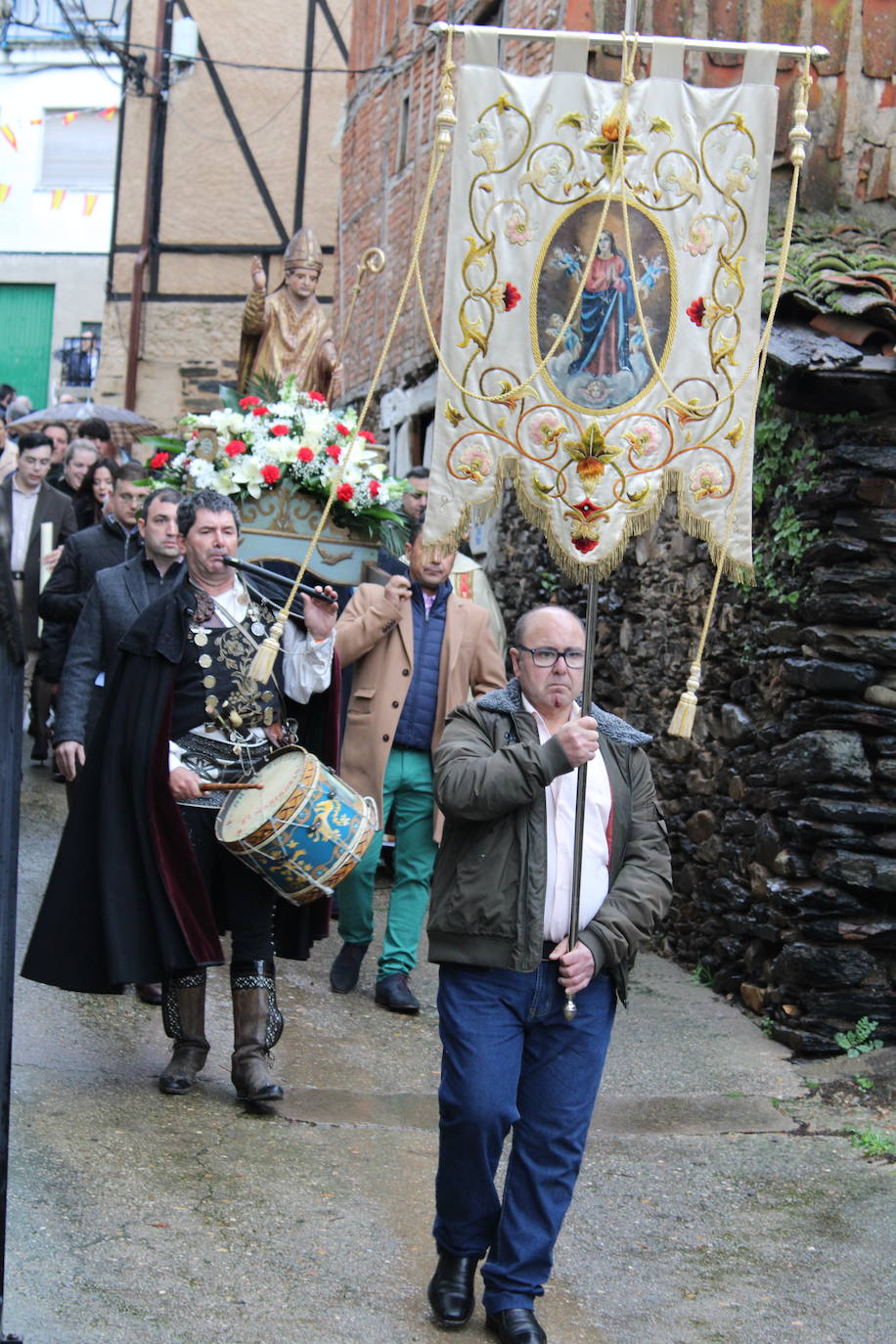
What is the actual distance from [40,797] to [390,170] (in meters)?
7.09

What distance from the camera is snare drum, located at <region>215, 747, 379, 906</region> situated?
5.09 meters

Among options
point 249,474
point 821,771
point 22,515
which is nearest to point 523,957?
point 821,771

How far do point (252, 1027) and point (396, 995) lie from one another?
1.49 metres

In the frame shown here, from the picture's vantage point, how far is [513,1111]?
3.87m

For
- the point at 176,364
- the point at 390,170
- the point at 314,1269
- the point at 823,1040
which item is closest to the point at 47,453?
the point at 390,170

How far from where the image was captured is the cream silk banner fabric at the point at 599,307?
4.80 meters

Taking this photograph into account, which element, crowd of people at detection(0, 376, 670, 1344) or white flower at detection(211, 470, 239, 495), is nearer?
crowd of people at detection(0, 376, 670, 1344)

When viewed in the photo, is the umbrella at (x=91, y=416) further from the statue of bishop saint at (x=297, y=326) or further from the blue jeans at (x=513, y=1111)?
the blue jeans at (x=513, y=1111)

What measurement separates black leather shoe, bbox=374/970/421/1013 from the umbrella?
964 cm

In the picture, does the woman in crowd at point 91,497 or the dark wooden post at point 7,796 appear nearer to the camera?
the dark wooden post at point 7,796

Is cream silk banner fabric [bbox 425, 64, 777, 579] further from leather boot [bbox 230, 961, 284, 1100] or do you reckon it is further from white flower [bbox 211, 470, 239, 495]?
white flower [bbox 211, 470, 239, 495]

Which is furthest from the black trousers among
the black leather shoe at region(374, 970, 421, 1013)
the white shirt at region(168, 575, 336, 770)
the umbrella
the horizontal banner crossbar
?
the umbrella

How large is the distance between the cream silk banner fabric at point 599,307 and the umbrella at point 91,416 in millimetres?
11089

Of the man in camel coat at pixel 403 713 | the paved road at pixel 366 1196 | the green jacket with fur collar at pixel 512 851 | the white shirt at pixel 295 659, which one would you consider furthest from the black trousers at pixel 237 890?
the green jacket with fur collar at pixel 512 851
